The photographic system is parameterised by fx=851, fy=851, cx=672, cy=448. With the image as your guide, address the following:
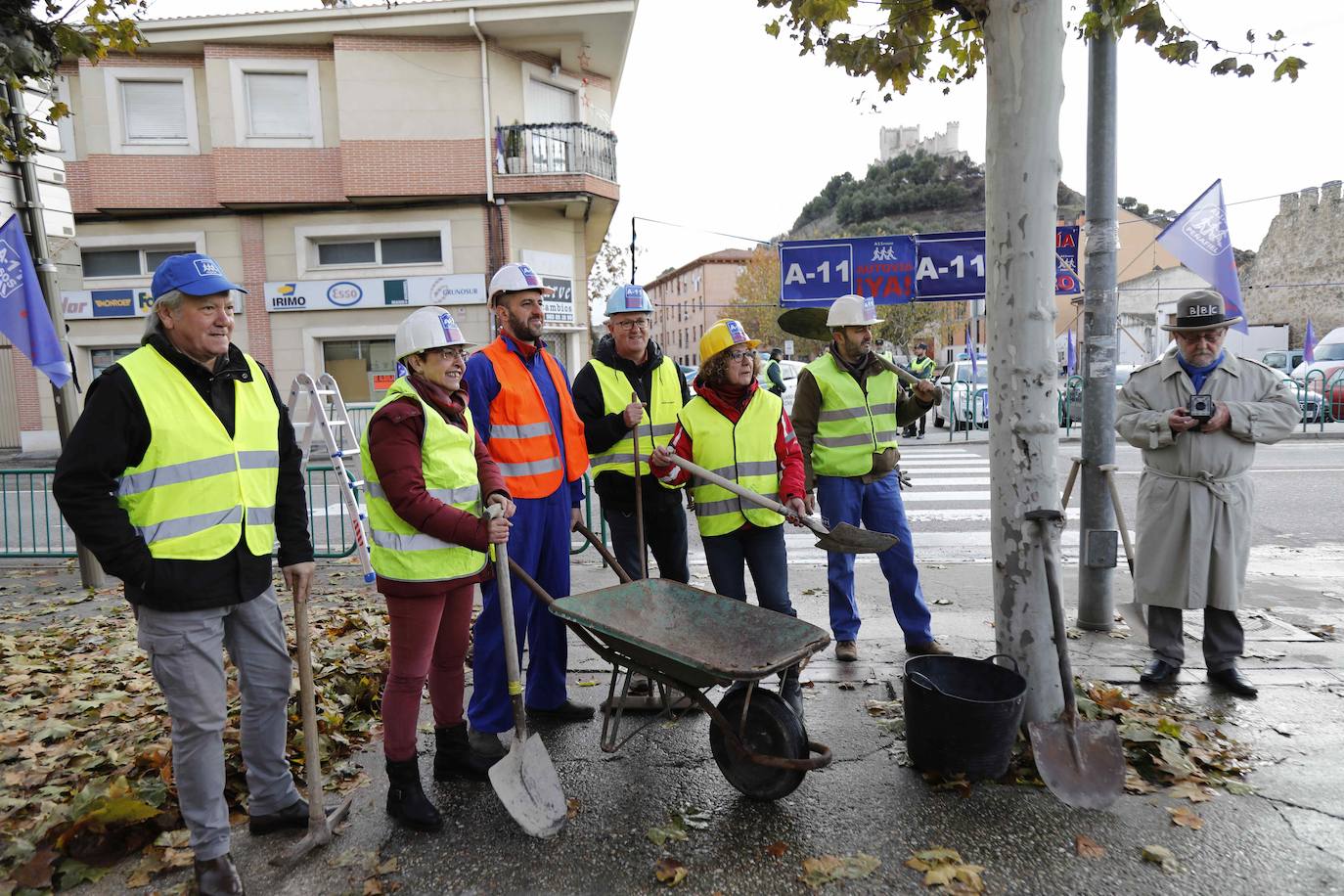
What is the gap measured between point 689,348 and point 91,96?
7100cm

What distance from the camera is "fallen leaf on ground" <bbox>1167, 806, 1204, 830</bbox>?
9.89 feet

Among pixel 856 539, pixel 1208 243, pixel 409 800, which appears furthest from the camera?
pixel 1208 243

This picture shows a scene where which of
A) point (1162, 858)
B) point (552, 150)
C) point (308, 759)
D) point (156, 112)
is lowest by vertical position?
point (1162, 858)

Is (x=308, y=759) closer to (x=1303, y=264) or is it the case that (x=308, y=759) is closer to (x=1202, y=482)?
(x=1202, y=482)

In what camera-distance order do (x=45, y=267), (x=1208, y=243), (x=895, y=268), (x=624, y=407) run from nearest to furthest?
(x=624, y=407)
(x=45, y=267)
(x=1208, y=243)
(x=895, y=268)

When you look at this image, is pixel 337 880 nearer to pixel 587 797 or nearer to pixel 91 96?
pixel 587 797

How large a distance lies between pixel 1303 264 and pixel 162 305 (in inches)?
1725

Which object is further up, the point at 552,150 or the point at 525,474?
the point at 552,150

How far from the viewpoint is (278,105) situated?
59.5 ft

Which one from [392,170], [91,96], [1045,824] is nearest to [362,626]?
[1045,824]

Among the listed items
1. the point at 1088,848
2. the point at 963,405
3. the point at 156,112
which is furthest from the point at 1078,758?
the point at 156,112

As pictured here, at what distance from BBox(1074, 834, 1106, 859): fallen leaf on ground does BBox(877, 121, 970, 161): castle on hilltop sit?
101835 millimetres

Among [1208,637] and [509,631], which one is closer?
[509,631]

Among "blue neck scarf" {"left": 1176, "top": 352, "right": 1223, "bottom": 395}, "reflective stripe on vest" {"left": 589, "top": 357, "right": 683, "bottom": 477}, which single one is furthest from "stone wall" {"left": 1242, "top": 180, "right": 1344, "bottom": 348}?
"reflective stripe on vest" {"left": 589, "top": 357, "right": 683, "bottom": 477}
